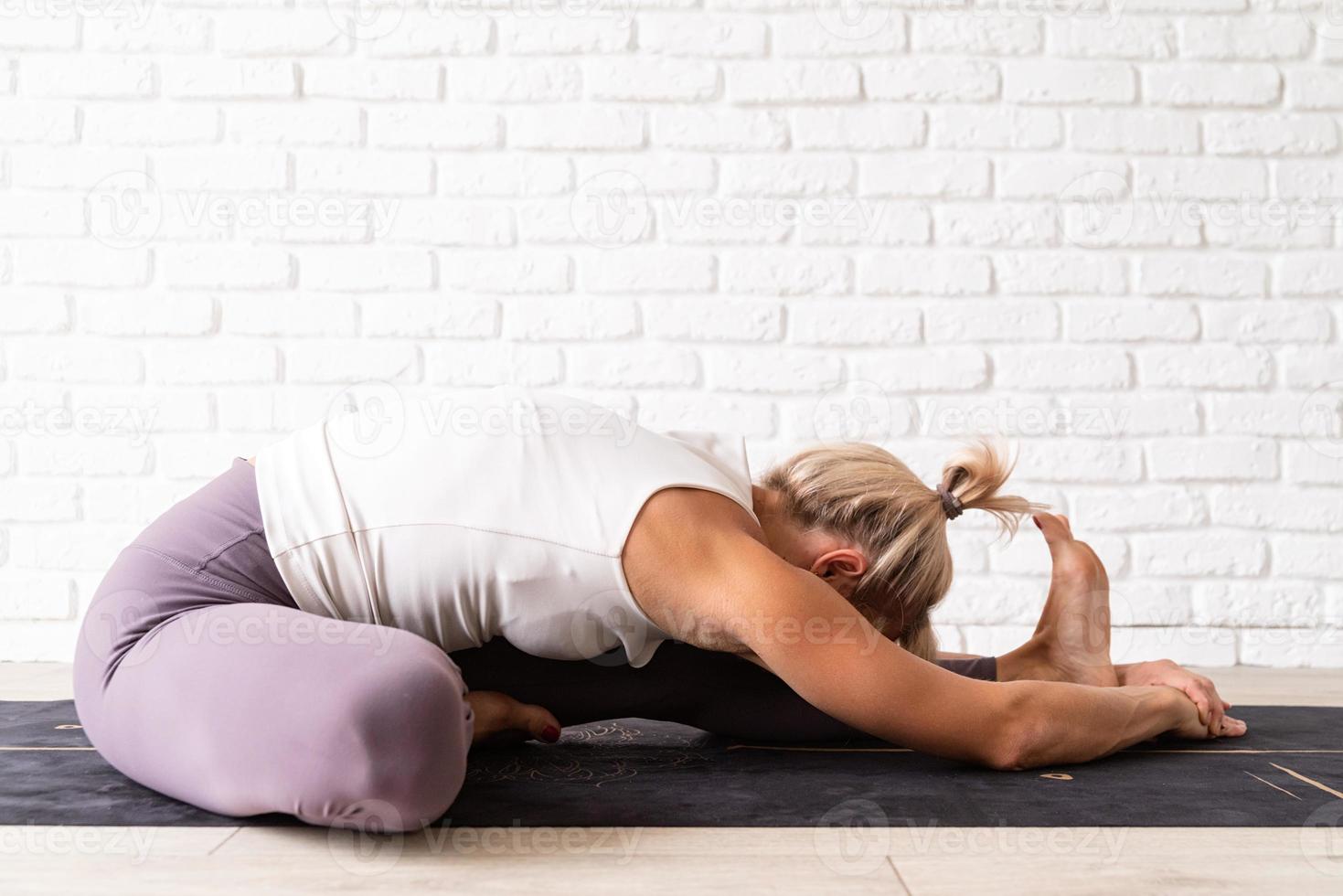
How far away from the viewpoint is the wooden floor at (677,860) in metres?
0.94

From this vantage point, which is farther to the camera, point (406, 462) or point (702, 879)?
point (406, 462)

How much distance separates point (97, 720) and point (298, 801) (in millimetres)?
346

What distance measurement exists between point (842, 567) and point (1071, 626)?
0.53 meters

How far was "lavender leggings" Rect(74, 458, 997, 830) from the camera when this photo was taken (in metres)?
1.00

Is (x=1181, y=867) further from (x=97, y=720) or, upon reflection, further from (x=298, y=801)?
(x=97, y=720)

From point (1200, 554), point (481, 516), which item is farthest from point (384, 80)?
point (1200, 554)

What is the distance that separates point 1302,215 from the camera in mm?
2361

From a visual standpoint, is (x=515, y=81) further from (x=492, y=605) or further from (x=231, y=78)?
(x=492, y=605)

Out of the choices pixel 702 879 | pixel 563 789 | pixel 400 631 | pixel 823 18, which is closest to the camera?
pixel 702 879

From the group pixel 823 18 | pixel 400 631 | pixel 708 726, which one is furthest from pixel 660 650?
pixel 823 18

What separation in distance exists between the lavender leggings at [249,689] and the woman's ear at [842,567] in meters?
0.45

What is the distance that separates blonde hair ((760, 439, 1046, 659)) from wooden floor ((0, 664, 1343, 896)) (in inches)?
13.1

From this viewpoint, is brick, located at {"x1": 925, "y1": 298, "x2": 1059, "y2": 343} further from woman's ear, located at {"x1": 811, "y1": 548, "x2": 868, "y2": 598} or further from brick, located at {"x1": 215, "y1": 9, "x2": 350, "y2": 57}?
brick, located at {"x1": 215, "y1": 9, "x2": 350, "y2": 57}

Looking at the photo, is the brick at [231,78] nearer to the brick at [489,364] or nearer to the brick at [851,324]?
the brick at [489,364]
